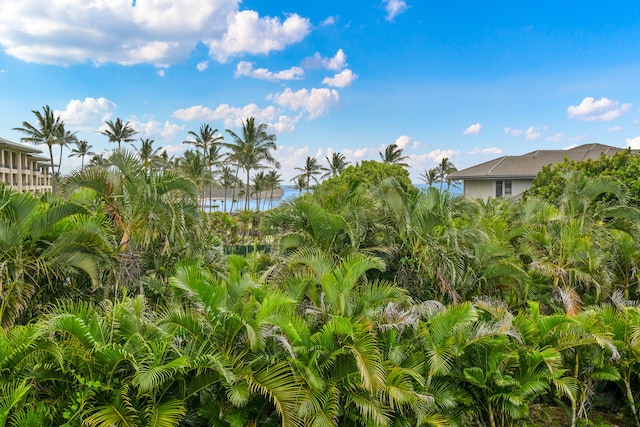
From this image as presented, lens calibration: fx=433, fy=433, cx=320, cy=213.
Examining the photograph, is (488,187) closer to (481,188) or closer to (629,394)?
(481,188)

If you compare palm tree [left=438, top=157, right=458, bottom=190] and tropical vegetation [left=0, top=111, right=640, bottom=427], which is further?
palm tree [left=438, top=157, right=458, bottom=190]

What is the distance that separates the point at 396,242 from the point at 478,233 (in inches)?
64.9

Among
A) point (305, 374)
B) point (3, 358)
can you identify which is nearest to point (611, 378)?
point (305, 374)

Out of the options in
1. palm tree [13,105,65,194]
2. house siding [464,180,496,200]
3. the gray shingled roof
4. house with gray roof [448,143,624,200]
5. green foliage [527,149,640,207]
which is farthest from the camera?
palm tree [13,105,65,194]

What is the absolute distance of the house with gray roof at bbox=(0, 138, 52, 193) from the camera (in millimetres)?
47219

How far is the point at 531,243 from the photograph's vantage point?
1063cm

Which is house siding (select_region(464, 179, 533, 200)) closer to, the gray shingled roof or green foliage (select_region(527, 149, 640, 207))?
the gray shingled roof

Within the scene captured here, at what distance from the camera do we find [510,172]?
2688cm

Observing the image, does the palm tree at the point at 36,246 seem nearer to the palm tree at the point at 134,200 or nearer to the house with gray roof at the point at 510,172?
the palm tree at the point at 134,200

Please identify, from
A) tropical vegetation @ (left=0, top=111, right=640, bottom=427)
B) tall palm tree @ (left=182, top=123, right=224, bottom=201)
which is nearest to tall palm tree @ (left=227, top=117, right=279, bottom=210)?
tall palm tree @ (left=182, top=123, right=224, bottom=201)

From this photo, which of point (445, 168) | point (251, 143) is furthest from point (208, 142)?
point (445, 168)

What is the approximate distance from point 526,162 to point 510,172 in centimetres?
290


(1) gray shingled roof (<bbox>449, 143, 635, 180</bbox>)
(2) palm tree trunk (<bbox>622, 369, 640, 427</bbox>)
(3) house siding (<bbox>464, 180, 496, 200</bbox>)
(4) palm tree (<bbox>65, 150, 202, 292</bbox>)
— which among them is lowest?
(2) palm tree trunk (<bbox>622, 369, 640, 427</bbox>)

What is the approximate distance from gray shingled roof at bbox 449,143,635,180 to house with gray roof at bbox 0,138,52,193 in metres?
39.5
